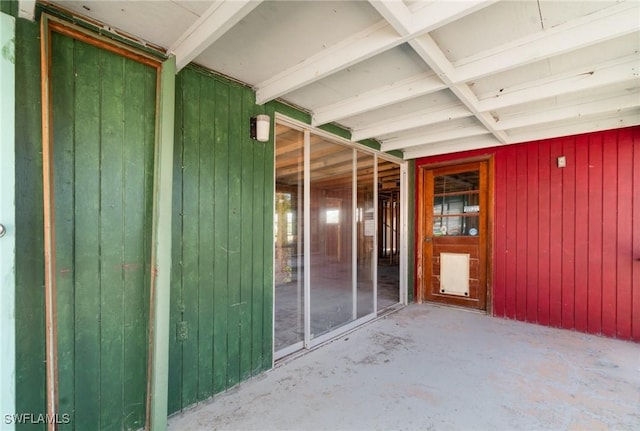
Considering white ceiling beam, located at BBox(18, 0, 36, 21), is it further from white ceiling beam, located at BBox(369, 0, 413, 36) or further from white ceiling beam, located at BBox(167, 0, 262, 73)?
white ceiling beam, located at BBox(369, 0, 413, 36)

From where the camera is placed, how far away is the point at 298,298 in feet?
10.0

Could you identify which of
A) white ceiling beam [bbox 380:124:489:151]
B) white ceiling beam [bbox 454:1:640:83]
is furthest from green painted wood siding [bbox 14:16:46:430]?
white ceiling beam [bbox 380:124:489:151]

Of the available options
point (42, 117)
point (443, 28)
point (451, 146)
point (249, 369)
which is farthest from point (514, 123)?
point (42, 117)

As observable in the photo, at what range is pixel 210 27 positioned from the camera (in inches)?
63.9

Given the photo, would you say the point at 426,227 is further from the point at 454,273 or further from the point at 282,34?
the point at 282,34

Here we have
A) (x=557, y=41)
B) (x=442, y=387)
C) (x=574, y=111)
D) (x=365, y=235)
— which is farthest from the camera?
(x=365, y=235)

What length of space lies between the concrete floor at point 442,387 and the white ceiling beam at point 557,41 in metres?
2.39

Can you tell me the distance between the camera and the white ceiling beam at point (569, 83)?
2.11m

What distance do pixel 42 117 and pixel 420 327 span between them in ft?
13.0

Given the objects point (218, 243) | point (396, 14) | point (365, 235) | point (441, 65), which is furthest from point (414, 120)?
point (218, 243)

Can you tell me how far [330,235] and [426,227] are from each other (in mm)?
2170

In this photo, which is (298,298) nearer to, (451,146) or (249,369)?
(249,369)

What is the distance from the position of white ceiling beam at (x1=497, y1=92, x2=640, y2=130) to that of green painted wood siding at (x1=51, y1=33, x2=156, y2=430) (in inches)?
135

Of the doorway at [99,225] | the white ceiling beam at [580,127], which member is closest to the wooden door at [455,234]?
the white ceiling beam at [580,127]
